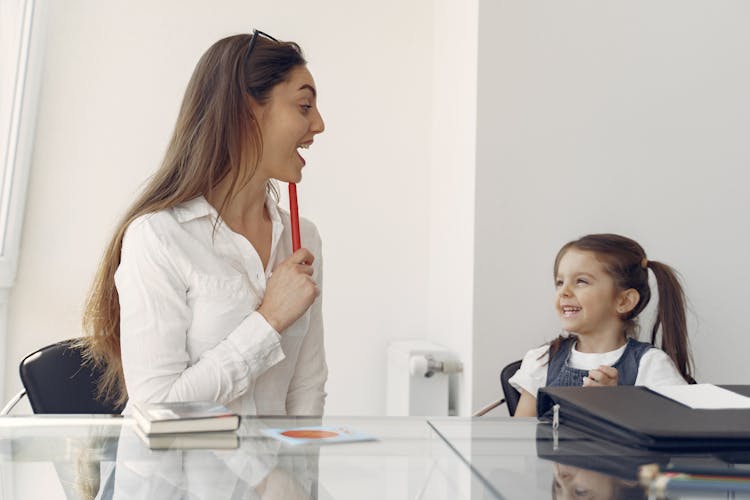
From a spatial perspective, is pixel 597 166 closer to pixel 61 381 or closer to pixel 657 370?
pixel 657 370

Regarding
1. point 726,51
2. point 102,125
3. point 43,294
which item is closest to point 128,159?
point 102,125

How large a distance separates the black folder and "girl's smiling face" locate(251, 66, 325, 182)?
2.60ft

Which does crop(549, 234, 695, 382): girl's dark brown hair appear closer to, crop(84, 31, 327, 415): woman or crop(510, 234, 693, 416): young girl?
crop(510, 234, 693, 416): young girl

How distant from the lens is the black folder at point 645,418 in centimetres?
88

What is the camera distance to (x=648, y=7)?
2639 millimetres

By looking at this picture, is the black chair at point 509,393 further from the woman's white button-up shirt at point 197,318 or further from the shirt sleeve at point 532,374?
the woman's white button-up shirt at point 197,318

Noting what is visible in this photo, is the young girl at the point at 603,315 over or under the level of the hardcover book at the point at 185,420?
over

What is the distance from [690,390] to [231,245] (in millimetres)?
897

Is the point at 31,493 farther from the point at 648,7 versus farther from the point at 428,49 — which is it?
the point at 428,49

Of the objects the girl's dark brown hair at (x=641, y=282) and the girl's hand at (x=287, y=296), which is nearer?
the girl's hand at (x=287, y=296)

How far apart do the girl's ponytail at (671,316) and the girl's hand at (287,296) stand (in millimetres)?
1135

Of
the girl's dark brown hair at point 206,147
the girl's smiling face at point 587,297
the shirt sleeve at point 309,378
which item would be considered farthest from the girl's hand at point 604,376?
the girl's dark brown hair at point 206,147

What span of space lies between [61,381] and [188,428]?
0.90 meters

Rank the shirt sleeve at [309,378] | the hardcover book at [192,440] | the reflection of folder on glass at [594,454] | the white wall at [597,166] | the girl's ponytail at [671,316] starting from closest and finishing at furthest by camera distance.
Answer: the reflection of folder on glass at [594,454], the hardcover book at [192,440], the shirt sleeve at [309,378], the girl's ponytail at [671,316], the white wall at [597,166]
